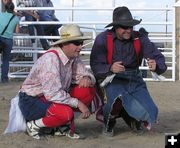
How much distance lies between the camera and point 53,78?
4.34 m

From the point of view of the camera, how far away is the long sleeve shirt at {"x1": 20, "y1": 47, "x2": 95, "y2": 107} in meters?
4.33

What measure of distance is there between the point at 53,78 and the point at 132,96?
2.69 ft

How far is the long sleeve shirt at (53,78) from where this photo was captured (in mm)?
4332

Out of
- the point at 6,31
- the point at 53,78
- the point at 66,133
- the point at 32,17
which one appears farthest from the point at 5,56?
the point at 53,78

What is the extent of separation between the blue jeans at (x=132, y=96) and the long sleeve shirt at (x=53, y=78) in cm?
23

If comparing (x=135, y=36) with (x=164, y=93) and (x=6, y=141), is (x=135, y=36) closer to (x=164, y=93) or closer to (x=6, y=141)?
(x=6, y=141)

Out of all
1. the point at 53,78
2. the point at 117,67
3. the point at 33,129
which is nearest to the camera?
the point at 53,78

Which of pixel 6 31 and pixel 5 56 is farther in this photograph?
pixel 5 56

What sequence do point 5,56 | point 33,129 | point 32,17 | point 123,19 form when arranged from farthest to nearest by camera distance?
point 32,17 < point 5,56 < point 123,19 < point 33,129

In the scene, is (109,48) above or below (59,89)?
above

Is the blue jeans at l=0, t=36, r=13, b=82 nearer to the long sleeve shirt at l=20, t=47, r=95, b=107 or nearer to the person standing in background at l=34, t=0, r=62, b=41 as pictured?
the person standing in background at l=34, t=0, r=62, b=41

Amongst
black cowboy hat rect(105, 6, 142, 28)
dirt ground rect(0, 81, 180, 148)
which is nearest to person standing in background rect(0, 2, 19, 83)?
dirt ground rect(0, 81, 180, 148)

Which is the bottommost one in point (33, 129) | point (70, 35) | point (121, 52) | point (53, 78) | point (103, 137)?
point (103, 137)

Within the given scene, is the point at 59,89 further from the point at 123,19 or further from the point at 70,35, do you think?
the point at 123,19
